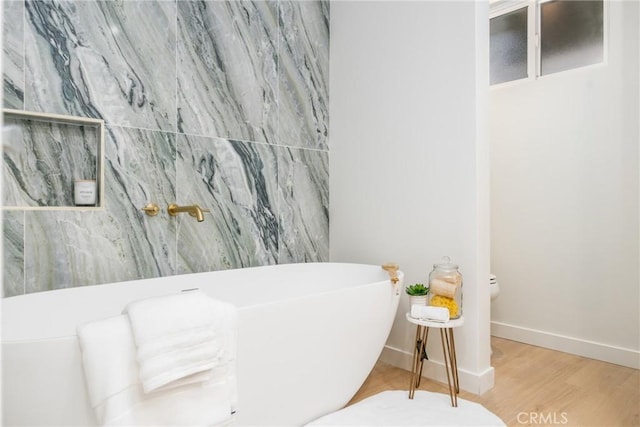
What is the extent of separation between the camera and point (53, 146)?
1.98 m

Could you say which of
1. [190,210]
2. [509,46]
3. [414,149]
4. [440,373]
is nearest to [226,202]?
[190,210]

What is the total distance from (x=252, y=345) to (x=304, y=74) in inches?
81.2

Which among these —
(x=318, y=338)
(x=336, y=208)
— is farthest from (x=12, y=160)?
(x=336, y=208)

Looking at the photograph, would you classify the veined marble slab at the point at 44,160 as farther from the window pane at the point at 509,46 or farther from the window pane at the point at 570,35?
the window pane at the point at 570,35

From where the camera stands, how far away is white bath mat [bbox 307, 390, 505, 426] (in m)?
1.85

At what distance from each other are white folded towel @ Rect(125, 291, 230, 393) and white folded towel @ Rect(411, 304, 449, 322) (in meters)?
1.08

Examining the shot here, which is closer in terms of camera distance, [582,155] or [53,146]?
[53,146]

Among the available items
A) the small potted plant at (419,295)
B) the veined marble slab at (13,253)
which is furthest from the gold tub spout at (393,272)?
the veined marble slab at (13,253)

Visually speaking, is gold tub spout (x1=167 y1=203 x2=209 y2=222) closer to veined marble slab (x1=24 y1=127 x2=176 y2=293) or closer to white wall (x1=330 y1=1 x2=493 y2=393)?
veined marble slab (x1=24 y1=127 x2=176 y2=293)

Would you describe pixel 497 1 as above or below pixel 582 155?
above

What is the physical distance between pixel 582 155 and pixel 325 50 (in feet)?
6.15

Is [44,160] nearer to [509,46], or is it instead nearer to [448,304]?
[448,304]

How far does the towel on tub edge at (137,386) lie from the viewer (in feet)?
3.76

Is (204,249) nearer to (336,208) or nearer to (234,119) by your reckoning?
(234,119)
